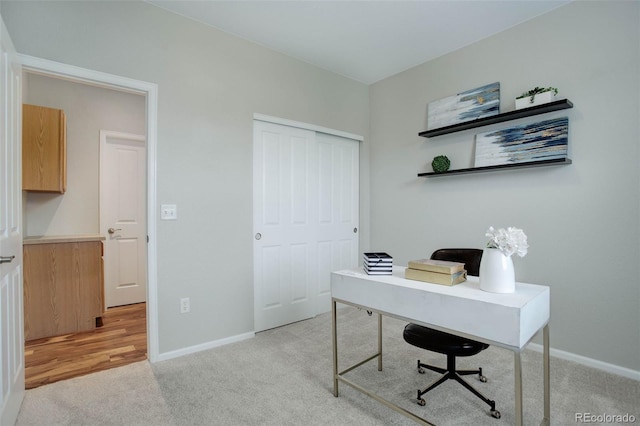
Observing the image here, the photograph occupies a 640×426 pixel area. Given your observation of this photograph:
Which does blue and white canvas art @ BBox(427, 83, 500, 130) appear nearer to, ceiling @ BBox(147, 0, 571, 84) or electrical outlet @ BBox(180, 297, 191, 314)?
ceiling @ BBox(147, 0, 571, 84)

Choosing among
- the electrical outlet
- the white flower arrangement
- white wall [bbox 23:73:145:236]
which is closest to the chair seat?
the white flower arrangement

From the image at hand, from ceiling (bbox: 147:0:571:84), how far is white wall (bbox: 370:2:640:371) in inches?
9.2

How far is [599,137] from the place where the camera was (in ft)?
7.79

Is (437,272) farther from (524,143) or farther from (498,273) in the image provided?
(524,143)

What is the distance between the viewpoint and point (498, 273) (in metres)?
1.47

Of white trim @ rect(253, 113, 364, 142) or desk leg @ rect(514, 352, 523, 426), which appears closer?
desk leg @ rect(514, 352, 523, 426)

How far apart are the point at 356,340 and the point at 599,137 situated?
2522mm

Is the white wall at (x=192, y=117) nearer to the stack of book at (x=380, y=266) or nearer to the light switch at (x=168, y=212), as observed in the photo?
the light switch at (x=168, y=212)

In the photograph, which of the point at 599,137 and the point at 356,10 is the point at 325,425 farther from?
the point at 356,10

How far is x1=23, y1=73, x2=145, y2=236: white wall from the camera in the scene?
11.5 ft

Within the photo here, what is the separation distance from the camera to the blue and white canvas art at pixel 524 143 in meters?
2.51

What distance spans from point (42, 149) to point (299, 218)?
8.61 feet

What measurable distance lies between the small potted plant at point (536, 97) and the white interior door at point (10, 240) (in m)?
3.41

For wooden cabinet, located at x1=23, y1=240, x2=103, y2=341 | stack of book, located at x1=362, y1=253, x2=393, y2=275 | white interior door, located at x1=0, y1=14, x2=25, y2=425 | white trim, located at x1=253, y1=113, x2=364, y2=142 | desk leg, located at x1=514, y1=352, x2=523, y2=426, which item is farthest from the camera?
white trim, located at x1=253, y1=113, x2=364, y2=142
